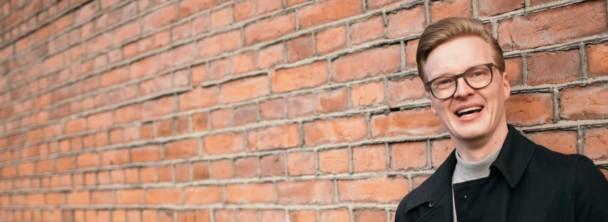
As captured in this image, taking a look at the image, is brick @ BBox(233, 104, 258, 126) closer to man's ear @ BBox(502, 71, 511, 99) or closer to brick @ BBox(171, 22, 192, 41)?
brick @ BBox(171, 22, 192, 41)

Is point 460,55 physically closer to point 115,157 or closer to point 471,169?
point 471,169

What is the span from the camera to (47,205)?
13.1 feet

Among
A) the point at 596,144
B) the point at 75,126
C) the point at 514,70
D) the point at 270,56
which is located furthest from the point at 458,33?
the point at 75,126

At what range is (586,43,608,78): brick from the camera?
1658mm

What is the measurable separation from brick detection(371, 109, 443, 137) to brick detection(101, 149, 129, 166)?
1.71 metres

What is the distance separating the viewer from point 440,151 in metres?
2.01

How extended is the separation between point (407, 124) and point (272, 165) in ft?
2.35

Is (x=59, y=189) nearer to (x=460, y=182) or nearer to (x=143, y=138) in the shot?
(x=143, y=138)

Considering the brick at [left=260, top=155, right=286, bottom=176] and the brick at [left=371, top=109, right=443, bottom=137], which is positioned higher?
the brick at [left=371, top=109, right=443, bottom=137]

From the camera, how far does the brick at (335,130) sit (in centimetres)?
225

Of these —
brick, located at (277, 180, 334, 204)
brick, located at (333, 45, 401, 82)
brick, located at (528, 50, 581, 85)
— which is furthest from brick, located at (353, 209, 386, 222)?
brick, located at (528, 50, 581, 85)

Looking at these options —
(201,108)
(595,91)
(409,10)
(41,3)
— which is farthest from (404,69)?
(41,3)

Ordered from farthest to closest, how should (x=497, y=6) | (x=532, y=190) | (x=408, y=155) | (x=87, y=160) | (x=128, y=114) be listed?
(x=87, y=160) < (x=128, y=114) < (x=408, y=155) < (x=497, y=6) < (x=532, y=190)

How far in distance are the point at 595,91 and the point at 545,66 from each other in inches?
6.2
